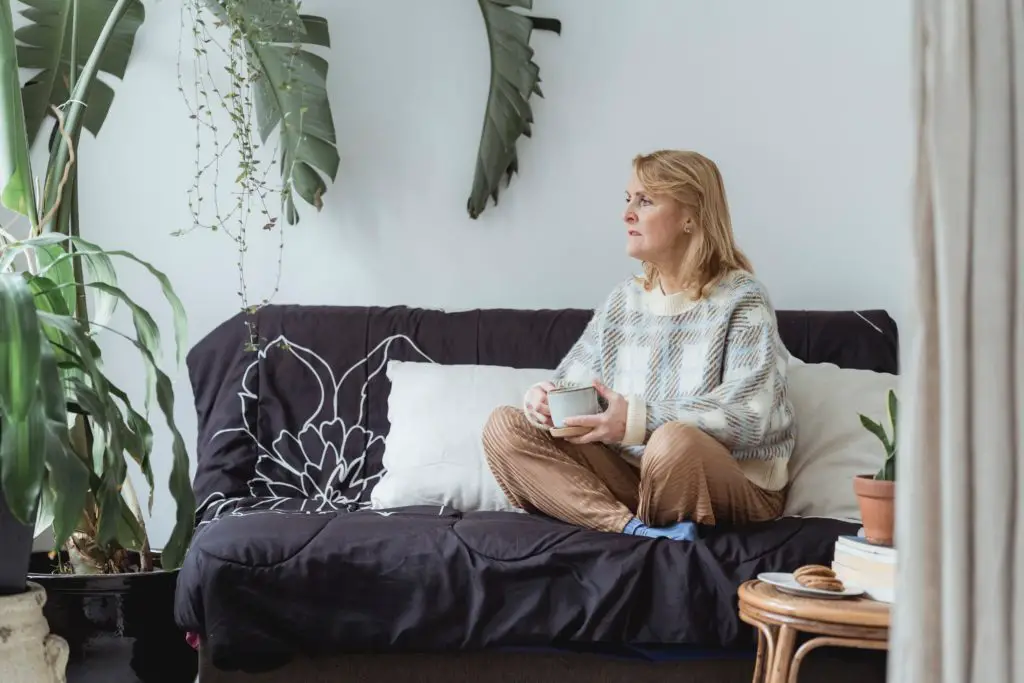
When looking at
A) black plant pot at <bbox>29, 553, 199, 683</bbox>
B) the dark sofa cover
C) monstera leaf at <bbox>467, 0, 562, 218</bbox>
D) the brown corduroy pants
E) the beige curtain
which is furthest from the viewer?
monstera leaf at <bbox>467, 0, 562, 218</bbox>

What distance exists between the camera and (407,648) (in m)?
1.80

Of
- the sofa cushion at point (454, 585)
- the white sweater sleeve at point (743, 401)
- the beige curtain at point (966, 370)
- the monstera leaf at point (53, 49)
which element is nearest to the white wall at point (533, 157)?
the monstera leaf at point (53, 49)

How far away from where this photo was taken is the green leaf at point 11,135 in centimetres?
192

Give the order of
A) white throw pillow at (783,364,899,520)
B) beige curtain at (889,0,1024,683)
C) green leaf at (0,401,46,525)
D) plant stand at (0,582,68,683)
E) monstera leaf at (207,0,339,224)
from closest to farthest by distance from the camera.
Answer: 1. beige curtain at (889,0,1024,683)
2. green leaf at (0,401,46,525)
3. plant stand at (0,582,68,683)
4. white throw pillow at (783,364,899,520)
5. monstera leaf at (207,0,339,224)

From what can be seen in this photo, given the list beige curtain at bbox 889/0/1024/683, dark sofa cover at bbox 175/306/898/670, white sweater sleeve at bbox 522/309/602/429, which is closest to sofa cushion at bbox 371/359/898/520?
white sweater sleeve at bbox 522/309/602/429

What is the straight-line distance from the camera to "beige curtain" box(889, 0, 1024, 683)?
2.22 feet

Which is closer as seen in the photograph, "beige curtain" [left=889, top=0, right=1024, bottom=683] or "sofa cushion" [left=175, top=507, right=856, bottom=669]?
"beige curtain" [left=889, top=0, right=1024, bottom=683]

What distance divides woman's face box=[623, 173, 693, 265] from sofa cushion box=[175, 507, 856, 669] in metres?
0.68

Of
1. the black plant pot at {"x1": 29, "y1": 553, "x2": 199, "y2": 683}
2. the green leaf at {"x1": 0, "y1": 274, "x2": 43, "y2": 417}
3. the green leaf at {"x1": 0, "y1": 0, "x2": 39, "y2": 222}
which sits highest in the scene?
the green leaf at {"x1": 0, "y1": 0, "x2": 39, "y2": 222}

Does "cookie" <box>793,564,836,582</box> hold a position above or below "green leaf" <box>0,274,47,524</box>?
below

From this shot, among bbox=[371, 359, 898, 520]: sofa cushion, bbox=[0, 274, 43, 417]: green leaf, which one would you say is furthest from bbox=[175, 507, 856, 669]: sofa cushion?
bbox=[0, 274, 43, 417]: green leaf

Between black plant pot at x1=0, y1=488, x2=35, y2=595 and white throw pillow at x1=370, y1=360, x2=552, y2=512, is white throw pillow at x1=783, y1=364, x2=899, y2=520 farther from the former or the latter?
black plant pot at x1=0, y1=488, x2=35, y2=595

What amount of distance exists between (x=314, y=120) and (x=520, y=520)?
1240mm

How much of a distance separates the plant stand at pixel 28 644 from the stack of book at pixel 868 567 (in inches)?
47.0
